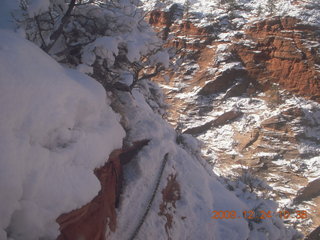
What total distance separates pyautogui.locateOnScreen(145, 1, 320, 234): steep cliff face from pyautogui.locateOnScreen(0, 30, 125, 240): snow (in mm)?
17905

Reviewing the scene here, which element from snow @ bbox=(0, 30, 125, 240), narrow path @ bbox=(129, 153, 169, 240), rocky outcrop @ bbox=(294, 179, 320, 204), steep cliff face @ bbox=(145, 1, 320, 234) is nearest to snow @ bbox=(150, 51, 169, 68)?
snow @ bbox=(0, 30, 125, 240)

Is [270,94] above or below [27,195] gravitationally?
below

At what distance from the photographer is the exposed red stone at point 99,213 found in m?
2.60

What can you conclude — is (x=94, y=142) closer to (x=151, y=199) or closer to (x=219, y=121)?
(x=151, y=199)

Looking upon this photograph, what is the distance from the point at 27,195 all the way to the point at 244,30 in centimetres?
2604

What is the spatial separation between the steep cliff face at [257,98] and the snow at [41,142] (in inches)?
705

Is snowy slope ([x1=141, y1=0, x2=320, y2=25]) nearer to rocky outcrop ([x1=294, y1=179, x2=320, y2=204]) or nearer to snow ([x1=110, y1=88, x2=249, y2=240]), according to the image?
rocky outcrop ([x1=294, y1=179, x2=320, y2=204])

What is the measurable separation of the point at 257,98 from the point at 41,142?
22522 millimetres

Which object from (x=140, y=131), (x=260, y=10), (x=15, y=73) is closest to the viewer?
(x=15, y=73)

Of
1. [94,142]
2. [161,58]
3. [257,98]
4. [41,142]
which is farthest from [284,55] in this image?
[41,142]

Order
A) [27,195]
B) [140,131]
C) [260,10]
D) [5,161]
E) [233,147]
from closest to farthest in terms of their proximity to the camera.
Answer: [5,161]
[27,195]
[140,131]
[233,147]
[260,10]

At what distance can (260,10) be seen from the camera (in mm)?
24719

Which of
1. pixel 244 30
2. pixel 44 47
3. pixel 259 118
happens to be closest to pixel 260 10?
pixel 244 30

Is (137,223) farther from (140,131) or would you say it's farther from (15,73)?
(15,73)
